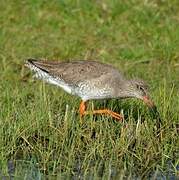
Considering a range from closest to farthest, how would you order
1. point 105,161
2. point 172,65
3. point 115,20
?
→ point 105,161 < point 172,65 < point 115,20

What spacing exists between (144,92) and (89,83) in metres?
0.67

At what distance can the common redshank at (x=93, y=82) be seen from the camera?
32.6 ft

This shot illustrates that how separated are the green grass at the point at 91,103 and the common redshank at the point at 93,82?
0.19 m

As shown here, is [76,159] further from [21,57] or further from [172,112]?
[21,57]

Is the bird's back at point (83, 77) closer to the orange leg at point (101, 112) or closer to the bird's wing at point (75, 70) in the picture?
the bird's wing at point (75, 70)

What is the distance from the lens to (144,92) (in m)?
9.93

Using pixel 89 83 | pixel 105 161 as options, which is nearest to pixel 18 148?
pixel 105 161

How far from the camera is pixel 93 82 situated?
999 centimetres

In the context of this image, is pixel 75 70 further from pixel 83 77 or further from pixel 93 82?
pixel 93 82

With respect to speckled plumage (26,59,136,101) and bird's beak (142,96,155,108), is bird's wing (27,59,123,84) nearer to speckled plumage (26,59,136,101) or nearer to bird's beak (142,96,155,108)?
speckled plumage (26,59,136,101)

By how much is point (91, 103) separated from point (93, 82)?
27.3 inches

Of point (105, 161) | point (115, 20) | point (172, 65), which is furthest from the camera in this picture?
point (115, 20)

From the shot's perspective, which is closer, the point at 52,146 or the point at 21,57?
the point at 52,146

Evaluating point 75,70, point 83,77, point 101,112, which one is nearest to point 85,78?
point 83,77
